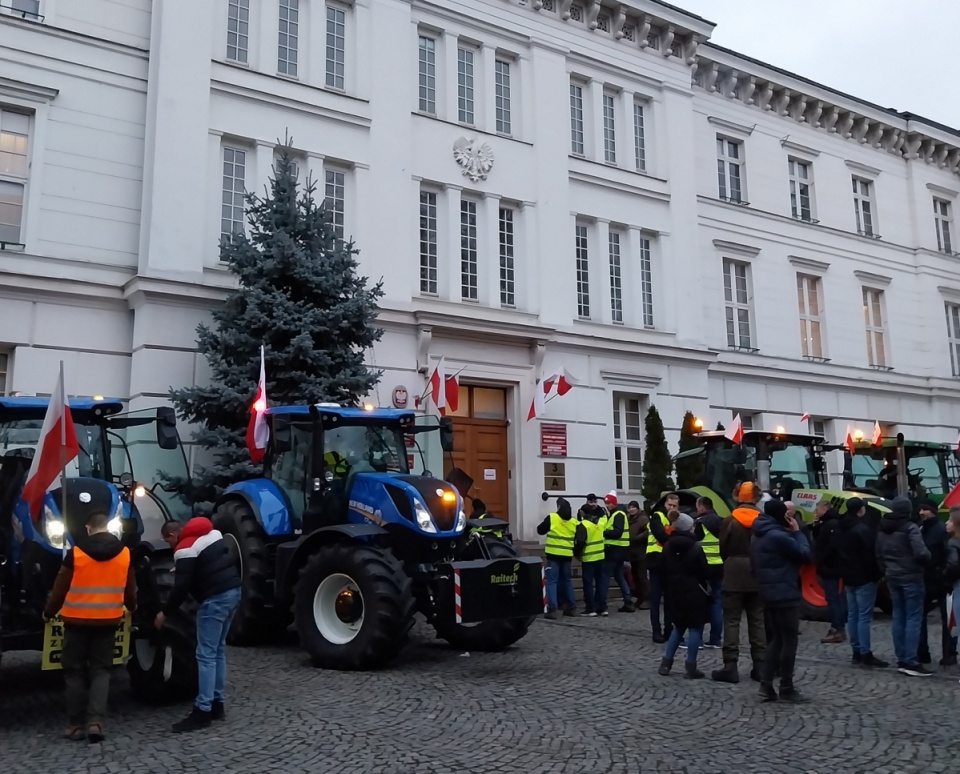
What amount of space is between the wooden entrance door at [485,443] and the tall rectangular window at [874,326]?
13618 mm

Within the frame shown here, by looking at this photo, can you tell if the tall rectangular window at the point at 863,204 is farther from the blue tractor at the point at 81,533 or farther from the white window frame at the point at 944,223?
the blue tractor at the point at 81,533

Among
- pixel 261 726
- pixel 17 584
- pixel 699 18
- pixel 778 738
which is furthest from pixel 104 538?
pixel 699 18

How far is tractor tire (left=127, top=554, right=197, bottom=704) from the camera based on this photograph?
24.1 ft

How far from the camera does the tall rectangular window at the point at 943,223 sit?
29953 millimetres

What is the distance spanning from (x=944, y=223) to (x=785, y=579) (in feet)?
87.5

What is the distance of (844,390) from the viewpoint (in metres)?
25.7

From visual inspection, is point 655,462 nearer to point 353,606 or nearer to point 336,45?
point 336,45

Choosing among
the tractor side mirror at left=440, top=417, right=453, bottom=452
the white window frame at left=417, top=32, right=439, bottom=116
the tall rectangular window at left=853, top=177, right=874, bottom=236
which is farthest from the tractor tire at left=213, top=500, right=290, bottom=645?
the tall rectangular window at left=853, top=177, right=874, bottom=236

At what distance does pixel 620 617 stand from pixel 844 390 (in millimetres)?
14911

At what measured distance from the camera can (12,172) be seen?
1500cm

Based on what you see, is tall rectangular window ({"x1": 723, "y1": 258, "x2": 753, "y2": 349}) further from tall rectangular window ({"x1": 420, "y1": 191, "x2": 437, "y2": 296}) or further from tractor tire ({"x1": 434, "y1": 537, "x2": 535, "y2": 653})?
tractor tire ({"x1": 434, "y1": 537, "x2": 535, "y2": 653})

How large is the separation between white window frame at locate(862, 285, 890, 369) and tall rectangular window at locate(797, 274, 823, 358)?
2040 millimetres

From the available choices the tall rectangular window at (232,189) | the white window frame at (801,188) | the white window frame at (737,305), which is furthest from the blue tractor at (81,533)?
the white window frame at (801,188)

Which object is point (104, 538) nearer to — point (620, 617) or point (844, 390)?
point (620, 617)
